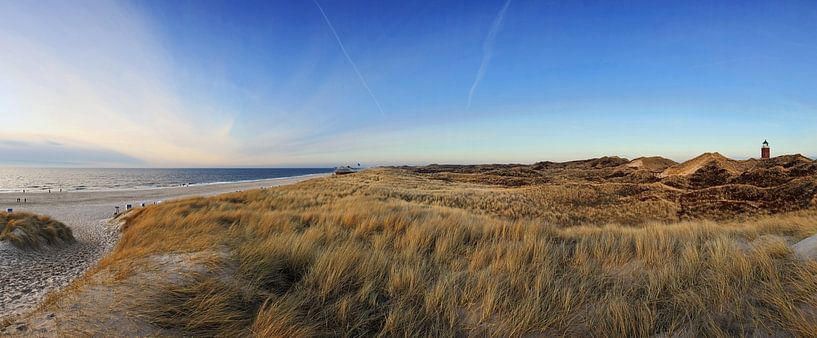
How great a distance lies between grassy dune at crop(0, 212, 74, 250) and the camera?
894 cm

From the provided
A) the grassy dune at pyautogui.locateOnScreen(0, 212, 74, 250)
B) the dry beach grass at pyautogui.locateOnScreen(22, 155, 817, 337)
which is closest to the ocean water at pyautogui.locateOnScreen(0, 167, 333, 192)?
the grassy dune at pyautogui.locateOnScreen(0, 212, 74, 250)

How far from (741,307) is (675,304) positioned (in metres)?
0.55

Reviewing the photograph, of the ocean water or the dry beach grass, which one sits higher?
the dry beach grass

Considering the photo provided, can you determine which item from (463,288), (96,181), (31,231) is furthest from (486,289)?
(96,181)

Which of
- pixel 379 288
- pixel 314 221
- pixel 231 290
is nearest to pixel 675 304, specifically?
pixel 379 288

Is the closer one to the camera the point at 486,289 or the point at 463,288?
the point at 486,289

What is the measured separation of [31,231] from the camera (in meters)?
9.66

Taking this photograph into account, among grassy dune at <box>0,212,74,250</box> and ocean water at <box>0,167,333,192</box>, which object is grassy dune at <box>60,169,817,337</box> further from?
ocean water at <box>0,167,333,192</box>

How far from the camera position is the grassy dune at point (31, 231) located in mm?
8938

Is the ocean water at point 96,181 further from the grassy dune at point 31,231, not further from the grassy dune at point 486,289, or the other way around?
the grassy dune at point 486,289

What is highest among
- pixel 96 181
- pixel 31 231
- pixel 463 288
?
pixel 463 288

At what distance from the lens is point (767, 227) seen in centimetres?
751

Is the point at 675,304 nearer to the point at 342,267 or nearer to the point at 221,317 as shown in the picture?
the point at 342,267

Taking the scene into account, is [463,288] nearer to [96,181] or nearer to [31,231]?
[31,231]
